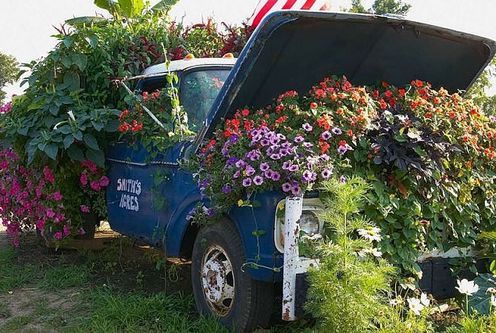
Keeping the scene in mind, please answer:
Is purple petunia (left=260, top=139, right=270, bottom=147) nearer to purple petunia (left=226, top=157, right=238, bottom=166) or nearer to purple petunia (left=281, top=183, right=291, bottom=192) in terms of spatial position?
purple petunia (left=226, top=157, right=238, bottom=166)

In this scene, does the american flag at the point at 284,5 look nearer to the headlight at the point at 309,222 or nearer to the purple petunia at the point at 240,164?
the purple petunia at the point at 240,164

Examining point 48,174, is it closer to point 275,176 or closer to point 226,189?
point 226,189

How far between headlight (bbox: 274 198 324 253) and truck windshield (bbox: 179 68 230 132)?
5.19 feet

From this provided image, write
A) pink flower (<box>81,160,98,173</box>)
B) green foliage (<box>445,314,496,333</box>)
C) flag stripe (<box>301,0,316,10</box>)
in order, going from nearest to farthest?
green foliage (<box>445,314,496,333</box>) < pink flower (<box>81,160,98,173</box>) < flag stripe (<box>301,0,316,10</box>)

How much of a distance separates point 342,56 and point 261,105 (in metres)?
0.74

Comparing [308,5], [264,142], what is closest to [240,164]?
[264,142]

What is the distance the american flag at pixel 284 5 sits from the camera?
7.26 meters

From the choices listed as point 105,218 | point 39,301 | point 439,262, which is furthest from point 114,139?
point 439,262

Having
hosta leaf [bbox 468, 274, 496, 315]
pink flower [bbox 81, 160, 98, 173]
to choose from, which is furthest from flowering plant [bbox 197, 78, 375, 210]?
pink flower [bbox 81, 160, 98, 173]

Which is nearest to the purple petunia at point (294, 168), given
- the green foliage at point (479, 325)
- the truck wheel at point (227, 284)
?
the truck wheel at point (227, 284)

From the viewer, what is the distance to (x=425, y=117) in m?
3.72

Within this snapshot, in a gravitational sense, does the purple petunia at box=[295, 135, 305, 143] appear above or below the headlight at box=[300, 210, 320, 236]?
above

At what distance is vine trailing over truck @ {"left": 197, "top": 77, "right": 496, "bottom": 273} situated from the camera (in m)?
3.34

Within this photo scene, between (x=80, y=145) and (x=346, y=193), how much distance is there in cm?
306
